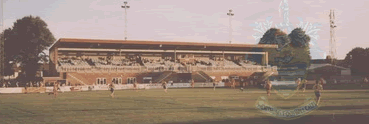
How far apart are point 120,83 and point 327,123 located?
53319mm

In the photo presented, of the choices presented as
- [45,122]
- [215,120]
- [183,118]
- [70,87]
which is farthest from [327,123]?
[70,87]

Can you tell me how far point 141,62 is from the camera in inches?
2844

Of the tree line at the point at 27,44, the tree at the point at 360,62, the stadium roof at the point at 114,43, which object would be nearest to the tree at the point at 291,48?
the stadium roof at the point at 114,43

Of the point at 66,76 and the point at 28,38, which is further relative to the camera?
the point at 28,38

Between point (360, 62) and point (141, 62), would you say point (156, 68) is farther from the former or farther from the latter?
point (360, 62)

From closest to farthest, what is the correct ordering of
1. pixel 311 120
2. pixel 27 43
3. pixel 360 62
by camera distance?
pixel 311 120 < pixel 27 43 < pixel 360 62

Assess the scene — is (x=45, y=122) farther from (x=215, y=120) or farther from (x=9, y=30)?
(x=9, y=30)

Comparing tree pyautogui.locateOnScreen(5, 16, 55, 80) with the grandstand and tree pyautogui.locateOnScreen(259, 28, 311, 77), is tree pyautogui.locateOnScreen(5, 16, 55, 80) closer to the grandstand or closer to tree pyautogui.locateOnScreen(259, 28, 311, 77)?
the grandstand

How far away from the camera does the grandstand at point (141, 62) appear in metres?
64.2

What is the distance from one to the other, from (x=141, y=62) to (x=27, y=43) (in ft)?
67.4

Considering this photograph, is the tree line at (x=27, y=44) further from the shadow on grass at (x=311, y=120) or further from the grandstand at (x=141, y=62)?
the shadow on grass at (x=311, y=120)

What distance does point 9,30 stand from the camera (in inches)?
2736

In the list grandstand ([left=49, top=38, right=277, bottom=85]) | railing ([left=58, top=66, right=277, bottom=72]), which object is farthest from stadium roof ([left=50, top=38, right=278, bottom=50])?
railing ([left=58, top=66, right=277, bottom=72])

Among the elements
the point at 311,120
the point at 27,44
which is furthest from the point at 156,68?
the point at 311,120
